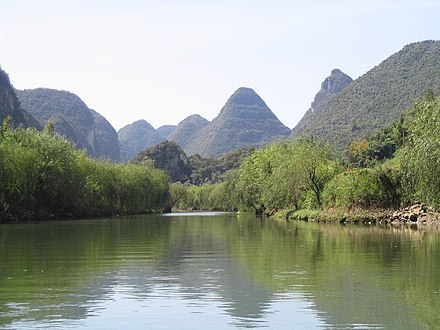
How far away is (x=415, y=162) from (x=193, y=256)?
17.4 m

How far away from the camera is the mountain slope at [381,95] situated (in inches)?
5458

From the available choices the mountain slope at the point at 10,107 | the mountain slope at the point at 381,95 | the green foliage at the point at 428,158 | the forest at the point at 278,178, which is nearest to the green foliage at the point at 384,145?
the forest at the point at 278,178

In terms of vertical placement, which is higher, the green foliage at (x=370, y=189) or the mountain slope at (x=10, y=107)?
the mountain slope at (x=10, y=107)

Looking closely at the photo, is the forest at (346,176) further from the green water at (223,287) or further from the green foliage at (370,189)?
the green water at (223,287)

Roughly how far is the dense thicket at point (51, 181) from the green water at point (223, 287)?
3832 centimetres

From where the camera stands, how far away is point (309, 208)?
71188 mm

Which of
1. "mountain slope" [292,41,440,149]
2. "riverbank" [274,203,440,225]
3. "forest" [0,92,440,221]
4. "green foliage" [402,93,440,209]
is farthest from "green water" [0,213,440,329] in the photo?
"mountain slope" [292,41,440,149]

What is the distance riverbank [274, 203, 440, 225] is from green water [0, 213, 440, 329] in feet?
78.5

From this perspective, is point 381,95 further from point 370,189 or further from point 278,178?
point 370,189

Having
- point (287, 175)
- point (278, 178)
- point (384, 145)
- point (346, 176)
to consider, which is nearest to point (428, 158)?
point (346, 176)

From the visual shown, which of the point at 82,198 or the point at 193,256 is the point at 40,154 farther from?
the point at 193,256

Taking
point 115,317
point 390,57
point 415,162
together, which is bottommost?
point 115,317

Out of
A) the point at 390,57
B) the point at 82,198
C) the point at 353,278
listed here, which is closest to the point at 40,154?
the point at 82,198

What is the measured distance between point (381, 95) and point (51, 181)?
301ft
